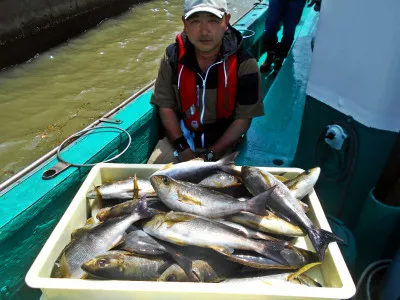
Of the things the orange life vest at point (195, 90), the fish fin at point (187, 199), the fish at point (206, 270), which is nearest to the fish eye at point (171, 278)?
the fish at point (206, 270)

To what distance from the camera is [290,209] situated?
162 centimetres

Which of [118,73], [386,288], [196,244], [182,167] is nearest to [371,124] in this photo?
[386,288]

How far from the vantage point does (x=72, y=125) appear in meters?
5.38

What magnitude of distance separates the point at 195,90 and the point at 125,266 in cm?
171

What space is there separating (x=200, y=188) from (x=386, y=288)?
1474 millimetres

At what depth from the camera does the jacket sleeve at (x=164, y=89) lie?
283cm

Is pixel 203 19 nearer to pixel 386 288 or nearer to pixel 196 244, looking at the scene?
pixel 196 244

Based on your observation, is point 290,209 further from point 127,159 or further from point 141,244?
point 127,159

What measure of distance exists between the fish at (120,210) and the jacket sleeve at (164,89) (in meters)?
1.39

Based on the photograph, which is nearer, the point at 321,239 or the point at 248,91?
the point at 321,239

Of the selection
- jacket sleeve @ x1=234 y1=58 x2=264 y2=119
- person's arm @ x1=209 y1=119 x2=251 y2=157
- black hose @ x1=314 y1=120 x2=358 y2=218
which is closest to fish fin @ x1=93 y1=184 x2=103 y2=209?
person's arm @ x1=209 y1=119 x2=251 y2=157

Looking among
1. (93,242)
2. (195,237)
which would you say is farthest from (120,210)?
(195,237)

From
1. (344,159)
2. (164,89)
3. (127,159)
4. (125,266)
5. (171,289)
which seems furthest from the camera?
(164,89)

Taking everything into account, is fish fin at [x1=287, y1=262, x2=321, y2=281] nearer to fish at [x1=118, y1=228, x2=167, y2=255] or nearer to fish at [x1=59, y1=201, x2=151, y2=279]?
fish at [x1=118, y1=228, x2=167, y2=255]
